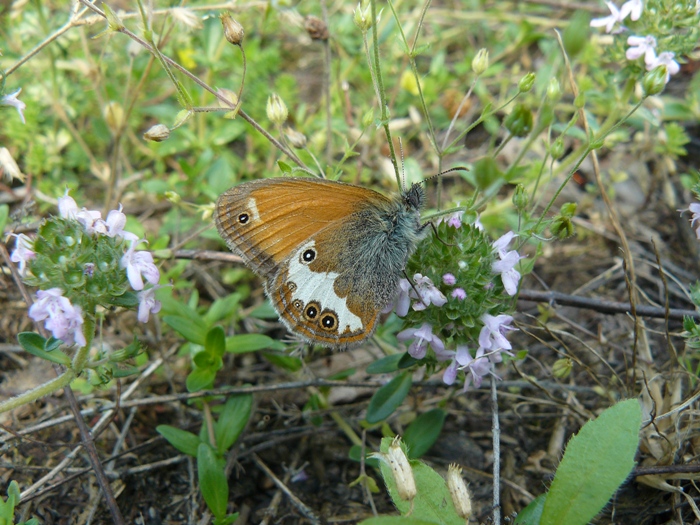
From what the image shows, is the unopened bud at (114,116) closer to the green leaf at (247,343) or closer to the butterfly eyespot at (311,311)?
the green leaf at (247,343)

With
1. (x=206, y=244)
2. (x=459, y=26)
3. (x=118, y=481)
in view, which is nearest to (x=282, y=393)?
(x=118, y=481)

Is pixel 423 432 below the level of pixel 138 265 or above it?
below

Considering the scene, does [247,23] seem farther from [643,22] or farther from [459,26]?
[643,22]

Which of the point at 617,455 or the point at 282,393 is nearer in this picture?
the point at 617,455

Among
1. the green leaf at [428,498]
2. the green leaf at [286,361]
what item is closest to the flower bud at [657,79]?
the green leaf at [428,498]

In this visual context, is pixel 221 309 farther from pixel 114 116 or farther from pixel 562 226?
pixel 562 226

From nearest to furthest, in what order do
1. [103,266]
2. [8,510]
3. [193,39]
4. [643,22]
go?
[8,510]
[103,266]
[643,22]
[193,39]

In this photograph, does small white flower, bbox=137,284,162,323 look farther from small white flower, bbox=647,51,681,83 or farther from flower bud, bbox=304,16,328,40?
small white flower, bbox=647,51,681,83

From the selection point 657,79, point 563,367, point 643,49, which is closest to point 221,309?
point 563,367
